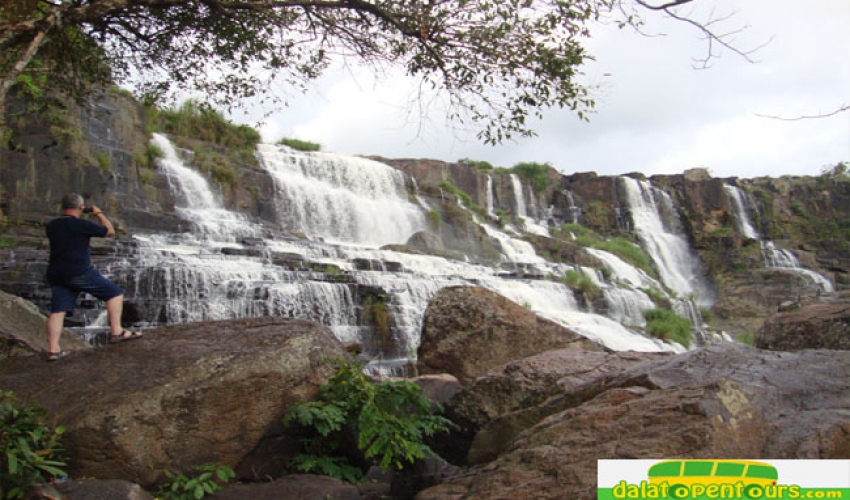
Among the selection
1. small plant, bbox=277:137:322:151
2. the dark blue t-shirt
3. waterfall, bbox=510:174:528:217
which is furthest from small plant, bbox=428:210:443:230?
the dark blue t-shirt

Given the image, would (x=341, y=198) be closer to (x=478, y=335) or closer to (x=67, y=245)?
(x=478, y=335)

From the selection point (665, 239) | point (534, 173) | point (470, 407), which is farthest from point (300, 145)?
point (470, 407)

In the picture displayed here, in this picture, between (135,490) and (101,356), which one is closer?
(135,490)

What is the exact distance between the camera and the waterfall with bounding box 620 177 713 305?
31516 millimetres

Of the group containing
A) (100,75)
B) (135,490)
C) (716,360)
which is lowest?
(135,490)

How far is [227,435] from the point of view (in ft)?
14.9

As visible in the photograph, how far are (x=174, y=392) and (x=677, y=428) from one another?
9.71 feet

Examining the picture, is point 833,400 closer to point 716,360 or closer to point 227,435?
point 716,360

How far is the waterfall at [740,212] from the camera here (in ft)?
116

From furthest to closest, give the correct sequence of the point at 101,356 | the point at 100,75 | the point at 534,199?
the point at 534,199 → the point at 100,75 → the point at 101,356

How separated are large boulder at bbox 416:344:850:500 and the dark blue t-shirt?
3.26 metres

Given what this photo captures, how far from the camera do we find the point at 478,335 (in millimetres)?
7172

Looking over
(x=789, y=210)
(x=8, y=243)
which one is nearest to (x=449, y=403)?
(x=8, y=243)

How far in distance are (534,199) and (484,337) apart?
2881cm
